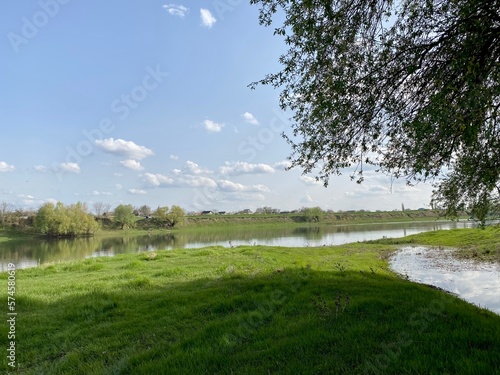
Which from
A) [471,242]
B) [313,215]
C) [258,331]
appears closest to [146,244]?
[471,242]

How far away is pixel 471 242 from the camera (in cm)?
2962

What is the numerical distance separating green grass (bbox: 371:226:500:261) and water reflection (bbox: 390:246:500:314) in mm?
1553

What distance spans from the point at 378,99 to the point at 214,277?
29.8 feet

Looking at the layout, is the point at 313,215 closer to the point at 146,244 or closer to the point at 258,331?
the point at 146,244

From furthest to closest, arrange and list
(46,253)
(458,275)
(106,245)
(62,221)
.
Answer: (62,221)
(106,245)
(46,253)
(458,275)

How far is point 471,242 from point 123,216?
4026 inches

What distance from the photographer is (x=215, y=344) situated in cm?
571

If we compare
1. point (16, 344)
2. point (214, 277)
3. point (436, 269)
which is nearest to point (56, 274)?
point (214, 277)

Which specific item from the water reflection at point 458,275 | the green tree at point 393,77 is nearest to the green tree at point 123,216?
→ the water reflection at point 458,275

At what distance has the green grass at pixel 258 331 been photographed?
4484 mm

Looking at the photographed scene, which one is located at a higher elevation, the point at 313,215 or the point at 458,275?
the point at 313,215

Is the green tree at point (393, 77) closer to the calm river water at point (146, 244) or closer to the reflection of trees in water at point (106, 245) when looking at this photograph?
the calm river water at point (146, 244)

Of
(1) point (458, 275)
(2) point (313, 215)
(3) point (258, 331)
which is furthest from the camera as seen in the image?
(2) point (313, 215)

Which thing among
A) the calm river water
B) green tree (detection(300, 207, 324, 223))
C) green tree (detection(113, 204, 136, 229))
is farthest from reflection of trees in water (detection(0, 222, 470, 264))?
green tree (detection(300, 207, 324, 223))
